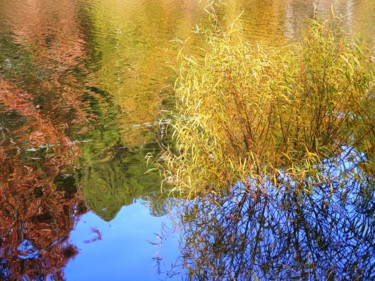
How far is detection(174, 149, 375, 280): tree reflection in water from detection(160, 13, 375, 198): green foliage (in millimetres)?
152

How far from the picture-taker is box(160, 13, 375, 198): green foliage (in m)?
4.76

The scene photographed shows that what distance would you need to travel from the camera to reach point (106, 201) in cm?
523

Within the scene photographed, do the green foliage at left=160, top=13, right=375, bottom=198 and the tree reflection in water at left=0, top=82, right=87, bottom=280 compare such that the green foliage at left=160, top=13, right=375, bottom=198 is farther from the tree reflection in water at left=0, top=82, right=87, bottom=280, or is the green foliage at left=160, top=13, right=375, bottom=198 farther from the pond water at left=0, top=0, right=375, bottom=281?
the tree reflection in water at left=0, top=82, right=87, bottom=280

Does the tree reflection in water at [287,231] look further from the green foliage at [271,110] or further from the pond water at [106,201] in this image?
the green foliage at [271,110]

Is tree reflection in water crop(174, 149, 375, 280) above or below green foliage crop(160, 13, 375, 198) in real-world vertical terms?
below

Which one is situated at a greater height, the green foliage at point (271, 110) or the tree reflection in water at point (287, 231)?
the green foliage at point (271, 110)

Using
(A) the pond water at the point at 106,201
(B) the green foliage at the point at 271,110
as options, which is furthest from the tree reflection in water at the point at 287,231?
(B) the green foliage at the point at 271,110

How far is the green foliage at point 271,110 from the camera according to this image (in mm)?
4762

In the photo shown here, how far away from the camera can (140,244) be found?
452 cm

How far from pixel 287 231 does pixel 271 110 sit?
105 cm

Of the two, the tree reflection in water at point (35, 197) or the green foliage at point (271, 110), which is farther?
the green foliage at point (271, 110)

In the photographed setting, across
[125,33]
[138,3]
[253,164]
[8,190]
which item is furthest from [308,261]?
[138,3]

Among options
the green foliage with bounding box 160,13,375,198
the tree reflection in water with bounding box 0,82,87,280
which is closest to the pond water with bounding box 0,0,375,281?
the tree reflection in water with bounding box 0,82,87,280

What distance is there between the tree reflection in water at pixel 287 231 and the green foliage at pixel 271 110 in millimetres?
152
